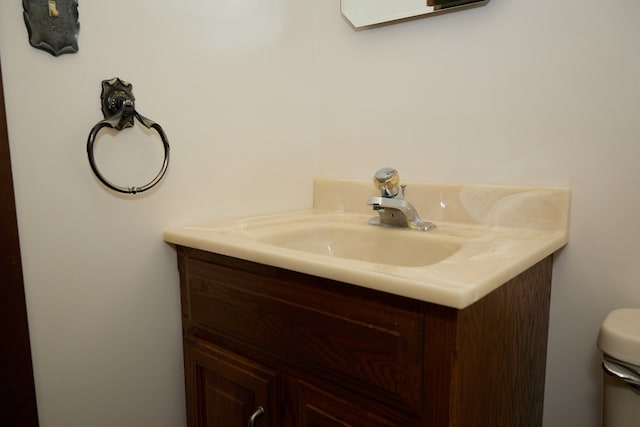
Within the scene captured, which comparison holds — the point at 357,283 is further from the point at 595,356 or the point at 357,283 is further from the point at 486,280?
the point at 595,356

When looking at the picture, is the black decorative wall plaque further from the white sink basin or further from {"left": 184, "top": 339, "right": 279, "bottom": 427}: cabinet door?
{"left": 184, "top": 339, "right": 279, "bottom": 427}: cabinet door

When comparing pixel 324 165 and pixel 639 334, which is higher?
pixel 324 165

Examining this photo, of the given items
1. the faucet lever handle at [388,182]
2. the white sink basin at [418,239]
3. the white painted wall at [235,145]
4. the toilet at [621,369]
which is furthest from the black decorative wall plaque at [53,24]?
the toilet at [621,369]

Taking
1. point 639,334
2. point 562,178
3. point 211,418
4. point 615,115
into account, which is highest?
point 615,115

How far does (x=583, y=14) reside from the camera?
80 centimetres

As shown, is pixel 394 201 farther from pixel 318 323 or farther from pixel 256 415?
pixel 256 415

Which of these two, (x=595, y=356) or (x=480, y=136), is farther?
(x=480, y=136)

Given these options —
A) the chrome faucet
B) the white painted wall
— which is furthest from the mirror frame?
the chrome faucet

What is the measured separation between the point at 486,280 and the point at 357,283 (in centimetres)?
17

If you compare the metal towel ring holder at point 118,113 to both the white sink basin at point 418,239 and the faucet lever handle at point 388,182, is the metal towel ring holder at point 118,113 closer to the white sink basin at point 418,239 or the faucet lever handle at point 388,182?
the white sink basin at point 418,239

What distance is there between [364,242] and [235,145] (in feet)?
1.29

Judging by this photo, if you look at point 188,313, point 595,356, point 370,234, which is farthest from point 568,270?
point 188,313

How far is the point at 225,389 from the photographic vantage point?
87 centimetres

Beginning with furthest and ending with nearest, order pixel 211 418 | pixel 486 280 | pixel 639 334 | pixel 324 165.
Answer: pixel 324 165, pixel 211 418, pixel 639 334, pixel 486 280
